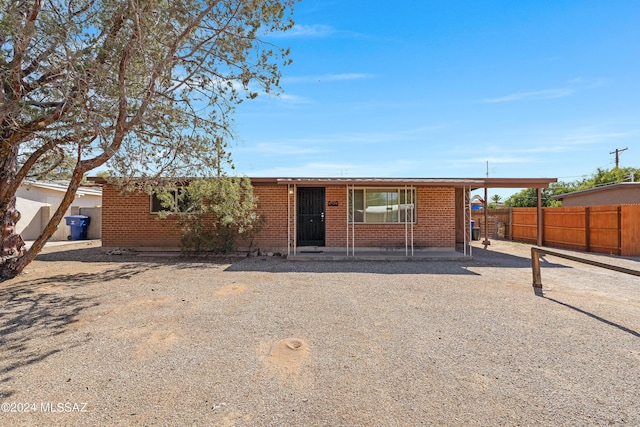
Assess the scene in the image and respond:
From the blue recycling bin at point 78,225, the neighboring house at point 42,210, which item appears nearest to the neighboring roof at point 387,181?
the blue recycling bin at point 78,225

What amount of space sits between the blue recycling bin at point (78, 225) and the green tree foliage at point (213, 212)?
8261 millimetres

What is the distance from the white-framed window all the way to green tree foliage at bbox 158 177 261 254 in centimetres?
344

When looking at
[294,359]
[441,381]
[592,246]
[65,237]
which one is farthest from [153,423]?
[65,237]

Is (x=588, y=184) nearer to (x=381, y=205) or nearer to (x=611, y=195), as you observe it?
(x=611, y=195)

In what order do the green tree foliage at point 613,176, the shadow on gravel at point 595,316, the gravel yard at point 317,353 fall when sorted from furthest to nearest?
the green tree foliage at point 613,176
the shadow on gravel at point 595,316
the gravel yard at point 317,353

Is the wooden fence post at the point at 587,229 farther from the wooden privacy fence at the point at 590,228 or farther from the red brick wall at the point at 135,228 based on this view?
the red brick wall at the point at 135,228

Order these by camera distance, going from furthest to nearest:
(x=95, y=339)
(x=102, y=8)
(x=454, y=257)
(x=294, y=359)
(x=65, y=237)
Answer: (x=65, y=237) → (x=454, y=257) → (x=102, y=8) → (x=95, y=339) → (x=294, y=359)

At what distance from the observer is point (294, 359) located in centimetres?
354

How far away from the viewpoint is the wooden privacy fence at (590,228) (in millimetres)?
11531

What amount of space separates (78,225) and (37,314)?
13.6 meters

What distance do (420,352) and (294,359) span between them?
1.40 m

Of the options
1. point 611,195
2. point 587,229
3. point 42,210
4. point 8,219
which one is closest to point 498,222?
point 611,195

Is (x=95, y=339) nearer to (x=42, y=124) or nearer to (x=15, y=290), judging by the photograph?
(x=15, y=290)

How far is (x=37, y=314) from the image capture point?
4941 mm
